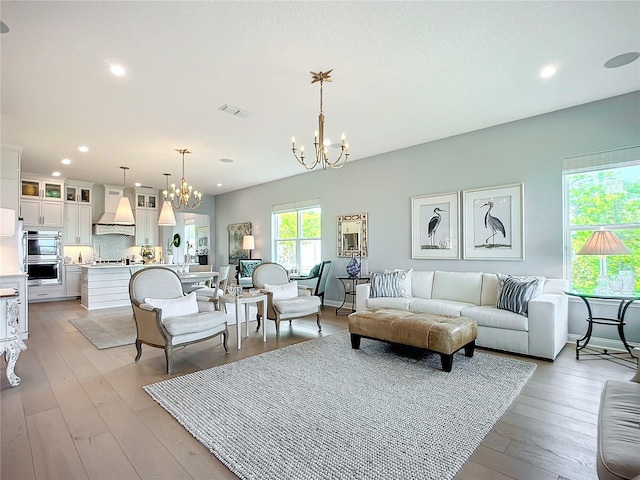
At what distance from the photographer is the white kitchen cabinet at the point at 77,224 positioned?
310 inches

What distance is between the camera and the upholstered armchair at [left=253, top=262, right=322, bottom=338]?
4.35 m

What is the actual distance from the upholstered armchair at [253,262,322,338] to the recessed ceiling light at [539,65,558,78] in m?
3.56

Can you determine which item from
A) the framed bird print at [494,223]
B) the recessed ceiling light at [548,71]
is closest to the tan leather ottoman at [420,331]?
the framed bird print at [494,223]

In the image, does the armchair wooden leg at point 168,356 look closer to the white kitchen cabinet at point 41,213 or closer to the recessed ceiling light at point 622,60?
the recessed ceiling light at point 622,60

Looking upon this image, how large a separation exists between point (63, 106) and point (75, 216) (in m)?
5.29

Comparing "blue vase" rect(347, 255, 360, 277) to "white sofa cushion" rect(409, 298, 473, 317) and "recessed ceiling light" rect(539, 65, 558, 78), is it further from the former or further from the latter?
"recessed ceiling light" rect(539, 65, 558, 78)

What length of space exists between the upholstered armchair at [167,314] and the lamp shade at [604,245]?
3.91 meters

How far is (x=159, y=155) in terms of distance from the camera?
5.82 m

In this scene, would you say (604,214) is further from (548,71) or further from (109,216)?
(109,216)

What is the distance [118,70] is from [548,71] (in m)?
3.95

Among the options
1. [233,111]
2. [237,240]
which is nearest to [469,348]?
[233,111]

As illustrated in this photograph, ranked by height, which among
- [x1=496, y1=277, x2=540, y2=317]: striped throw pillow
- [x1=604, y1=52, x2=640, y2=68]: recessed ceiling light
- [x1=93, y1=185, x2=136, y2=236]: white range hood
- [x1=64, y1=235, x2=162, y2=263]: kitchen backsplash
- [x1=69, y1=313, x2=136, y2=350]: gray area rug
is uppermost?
[x1=604, y1=52, x2=640, y2=68]: recessed ceiling light

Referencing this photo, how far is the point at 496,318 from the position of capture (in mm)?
3736

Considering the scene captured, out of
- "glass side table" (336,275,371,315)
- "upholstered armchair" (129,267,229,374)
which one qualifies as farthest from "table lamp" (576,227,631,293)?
"upholstered armchair" (129,267,229,374)
